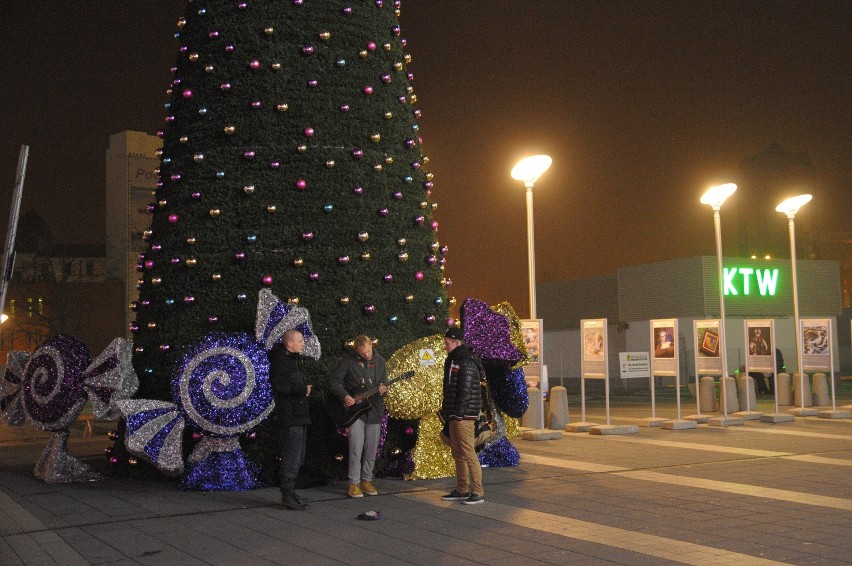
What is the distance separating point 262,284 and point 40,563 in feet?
15.1

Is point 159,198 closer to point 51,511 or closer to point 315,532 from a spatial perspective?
point 51,511

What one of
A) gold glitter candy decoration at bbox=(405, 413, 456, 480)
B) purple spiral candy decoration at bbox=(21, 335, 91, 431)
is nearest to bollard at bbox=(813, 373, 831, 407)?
gold glitter candy decoration at bbox=(405, 413, 456, 480)

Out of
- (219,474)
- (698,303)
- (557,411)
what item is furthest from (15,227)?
(698,303)

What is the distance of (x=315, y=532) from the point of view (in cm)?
779

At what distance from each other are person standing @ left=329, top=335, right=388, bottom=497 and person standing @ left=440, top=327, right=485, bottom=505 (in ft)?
2.52

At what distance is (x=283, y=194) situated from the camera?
11008 millimetres

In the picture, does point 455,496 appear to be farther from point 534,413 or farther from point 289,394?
point 534,413

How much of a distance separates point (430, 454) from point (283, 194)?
3.52 m

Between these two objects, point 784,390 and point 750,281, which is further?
point 750,281

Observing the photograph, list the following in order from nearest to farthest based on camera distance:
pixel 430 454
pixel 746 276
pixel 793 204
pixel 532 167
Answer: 1. pixel 430 454
2. pixel 532 167
3. pixel 793 204
4. pixel 746 276

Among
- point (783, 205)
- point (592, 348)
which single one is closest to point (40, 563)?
point (592, 348)

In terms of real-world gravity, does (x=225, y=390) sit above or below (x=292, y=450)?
above

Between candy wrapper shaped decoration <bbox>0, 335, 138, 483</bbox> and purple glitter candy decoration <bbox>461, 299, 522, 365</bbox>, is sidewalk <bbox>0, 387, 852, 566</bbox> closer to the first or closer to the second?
candy wrapper shaped decoration <bbox>0, 335, 138, 483</bbox>

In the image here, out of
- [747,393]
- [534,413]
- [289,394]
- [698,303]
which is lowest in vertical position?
[534,413]
